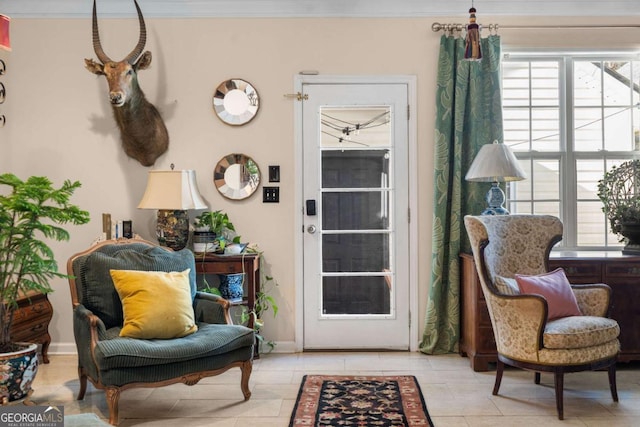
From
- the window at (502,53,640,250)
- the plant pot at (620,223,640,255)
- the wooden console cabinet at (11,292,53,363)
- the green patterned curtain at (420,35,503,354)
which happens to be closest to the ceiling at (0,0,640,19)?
the green patterned curtain at (420,35,503,354)

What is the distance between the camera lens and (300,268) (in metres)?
4.45

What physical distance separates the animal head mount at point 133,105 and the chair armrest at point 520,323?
8.61 ft

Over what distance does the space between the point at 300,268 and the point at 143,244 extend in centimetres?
124

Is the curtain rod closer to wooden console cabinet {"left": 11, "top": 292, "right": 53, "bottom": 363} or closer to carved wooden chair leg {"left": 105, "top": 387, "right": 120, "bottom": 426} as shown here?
carved wooden chair leg {"left": 105, "top": 387, "right": 120, "bottom": 426}

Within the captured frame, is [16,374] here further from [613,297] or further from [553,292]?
[613,297]

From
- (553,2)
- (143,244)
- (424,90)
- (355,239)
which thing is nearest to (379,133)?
(424,90)

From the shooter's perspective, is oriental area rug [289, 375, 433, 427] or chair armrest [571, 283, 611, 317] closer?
oriental area rug [289, 375, 433, 427]

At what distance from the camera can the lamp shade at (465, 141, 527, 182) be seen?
3.86 meters

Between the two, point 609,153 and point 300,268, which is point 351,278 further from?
point 609,153

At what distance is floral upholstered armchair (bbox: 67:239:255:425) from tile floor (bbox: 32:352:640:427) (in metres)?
0.20

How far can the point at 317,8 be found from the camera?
4391mm

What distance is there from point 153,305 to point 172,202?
98 cm

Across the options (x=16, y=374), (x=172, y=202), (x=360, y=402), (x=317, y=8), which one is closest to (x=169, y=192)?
(x=172, y=202)

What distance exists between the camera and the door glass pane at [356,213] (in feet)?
14.7
